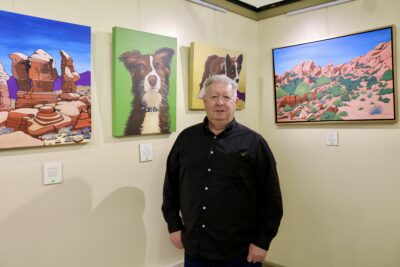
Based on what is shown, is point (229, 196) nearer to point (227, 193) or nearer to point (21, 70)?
point (227, 193)

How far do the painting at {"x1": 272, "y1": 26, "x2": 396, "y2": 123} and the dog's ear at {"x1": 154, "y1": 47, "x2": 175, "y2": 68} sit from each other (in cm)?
→ 108

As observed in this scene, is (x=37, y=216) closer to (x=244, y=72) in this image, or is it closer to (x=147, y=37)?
(x=147, y=37)

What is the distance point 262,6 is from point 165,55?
4.07ft

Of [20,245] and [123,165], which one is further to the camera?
[123,165]

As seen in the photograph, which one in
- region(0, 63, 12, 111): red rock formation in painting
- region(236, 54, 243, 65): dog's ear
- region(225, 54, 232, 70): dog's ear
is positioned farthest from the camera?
region(236, 54, 243, 65): dog's ear

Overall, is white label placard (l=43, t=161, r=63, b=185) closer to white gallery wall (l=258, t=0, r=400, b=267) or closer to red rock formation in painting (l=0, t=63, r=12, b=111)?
red rock formation in painting (l=0, t=63, r=12, b=111)

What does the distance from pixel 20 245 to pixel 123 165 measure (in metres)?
0.70

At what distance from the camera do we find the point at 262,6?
3080mm

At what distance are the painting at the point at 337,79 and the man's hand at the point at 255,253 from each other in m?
1.35

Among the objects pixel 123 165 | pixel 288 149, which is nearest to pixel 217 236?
pixel 123 165

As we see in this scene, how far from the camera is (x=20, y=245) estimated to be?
5.63 feet

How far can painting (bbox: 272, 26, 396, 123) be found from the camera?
243 centimetres

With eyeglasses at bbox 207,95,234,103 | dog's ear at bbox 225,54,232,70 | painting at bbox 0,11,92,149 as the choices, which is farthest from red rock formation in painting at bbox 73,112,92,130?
dog's ear at bbox 225,54,232,70

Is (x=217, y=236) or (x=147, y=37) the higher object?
(x=147, y=37)
